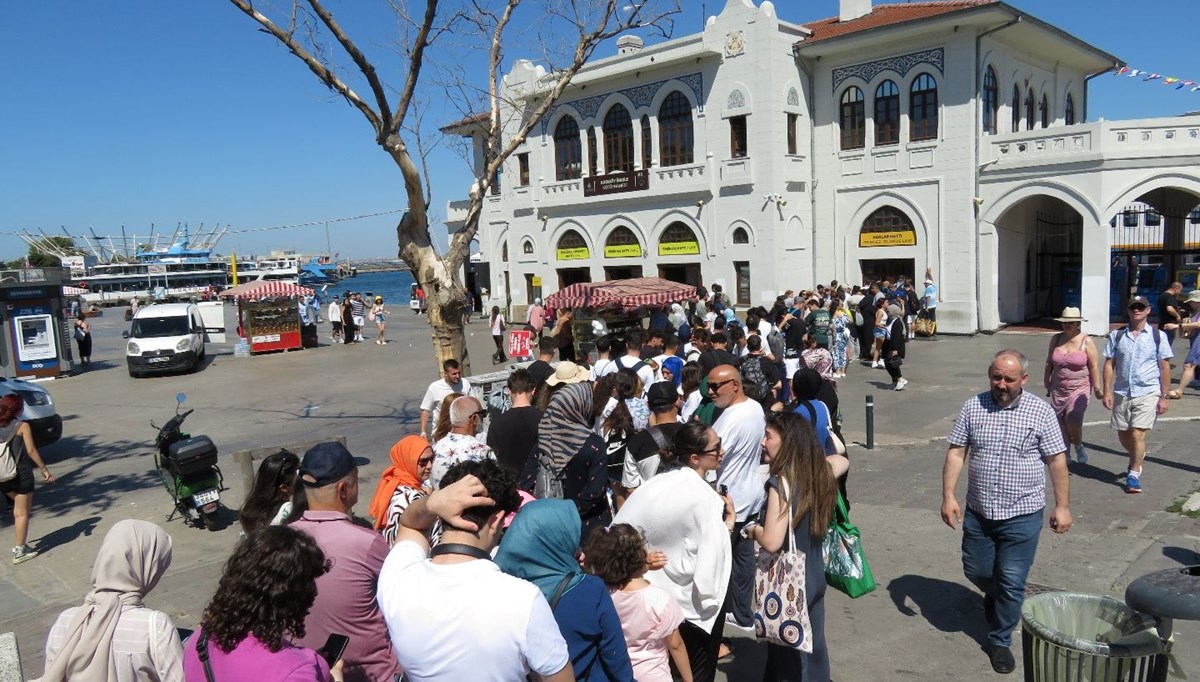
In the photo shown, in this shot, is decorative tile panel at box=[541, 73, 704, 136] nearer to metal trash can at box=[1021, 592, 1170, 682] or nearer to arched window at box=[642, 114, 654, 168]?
arched window at box=[642, 114, 654, 168]

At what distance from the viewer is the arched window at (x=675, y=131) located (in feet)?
91.2

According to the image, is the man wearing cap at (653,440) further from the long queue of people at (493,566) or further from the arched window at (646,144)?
the arched window at (646,144)

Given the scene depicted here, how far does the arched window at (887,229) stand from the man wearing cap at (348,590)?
23.7m

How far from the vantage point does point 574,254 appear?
32.3 m

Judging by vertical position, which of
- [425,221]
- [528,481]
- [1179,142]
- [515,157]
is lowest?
[528,481]

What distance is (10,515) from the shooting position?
9.69 metres

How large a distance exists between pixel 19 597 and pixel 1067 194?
23.8m

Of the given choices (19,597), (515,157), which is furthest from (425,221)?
(515,157)

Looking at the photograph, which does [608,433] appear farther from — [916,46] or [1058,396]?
[916,46]

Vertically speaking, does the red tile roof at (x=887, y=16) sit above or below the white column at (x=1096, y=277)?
above

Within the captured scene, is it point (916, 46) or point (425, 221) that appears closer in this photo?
point (425, 221)

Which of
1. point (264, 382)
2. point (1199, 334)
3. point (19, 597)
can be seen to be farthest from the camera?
point (264, 382)

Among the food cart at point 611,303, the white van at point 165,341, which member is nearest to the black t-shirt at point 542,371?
the food cart at point 611,303

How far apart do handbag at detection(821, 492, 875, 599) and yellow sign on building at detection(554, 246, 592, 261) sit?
89.1 feet
